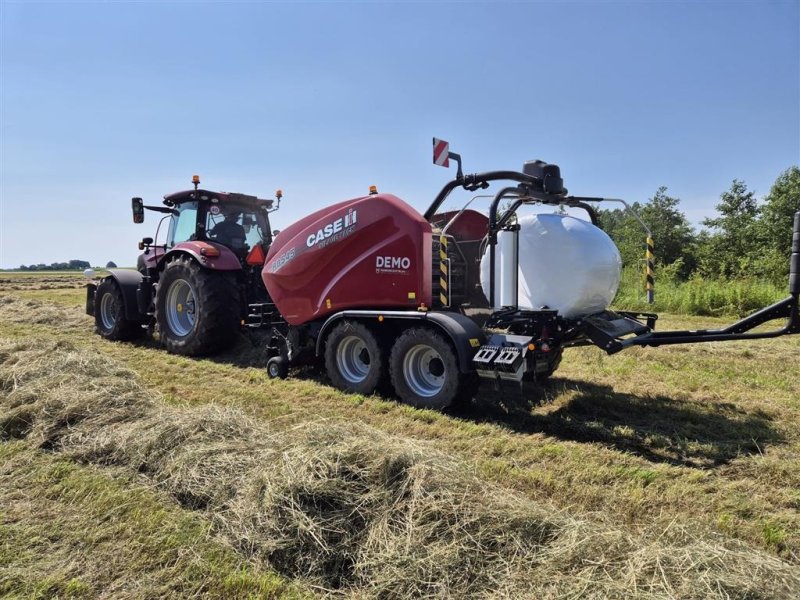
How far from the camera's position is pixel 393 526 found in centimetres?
253

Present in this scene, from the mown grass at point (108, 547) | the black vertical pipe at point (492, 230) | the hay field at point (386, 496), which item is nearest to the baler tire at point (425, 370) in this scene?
the hay field at point (386, 496)

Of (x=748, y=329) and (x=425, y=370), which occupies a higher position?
(x=748, y=329)

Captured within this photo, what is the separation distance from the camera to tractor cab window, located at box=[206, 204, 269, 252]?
8.49m

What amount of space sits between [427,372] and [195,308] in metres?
4.07

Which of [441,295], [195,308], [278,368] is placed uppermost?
[441,295]

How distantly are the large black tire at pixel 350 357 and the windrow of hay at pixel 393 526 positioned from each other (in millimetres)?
2008

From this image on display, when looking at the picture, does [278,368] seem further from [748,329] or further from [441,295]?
[748,329]

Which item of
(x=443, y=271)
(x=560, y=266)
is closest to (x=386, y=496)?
(x=560, y=266)

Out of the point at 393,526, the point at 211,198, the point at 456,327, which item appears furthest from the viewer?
the point at 211,198

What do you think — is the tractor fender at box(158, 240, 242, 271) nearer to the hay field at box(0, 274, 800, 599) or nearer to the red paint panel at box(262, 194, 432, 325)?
the red paint panel at box(262, 194, 432, 325)

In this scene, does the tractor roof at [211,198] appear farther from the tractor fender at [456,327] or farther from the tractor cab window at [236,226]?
the tractor fender at [456,327]

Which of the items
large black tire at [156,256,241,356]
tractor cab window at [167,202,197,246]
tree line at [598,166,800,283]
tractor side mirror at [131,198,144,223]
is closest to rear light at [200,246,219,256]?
large black tire at [156,256,241,356]

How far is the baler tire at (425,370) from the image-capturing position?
4.93m

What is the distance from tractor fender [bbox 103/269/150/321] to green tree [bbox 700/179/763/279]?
1702 cm
